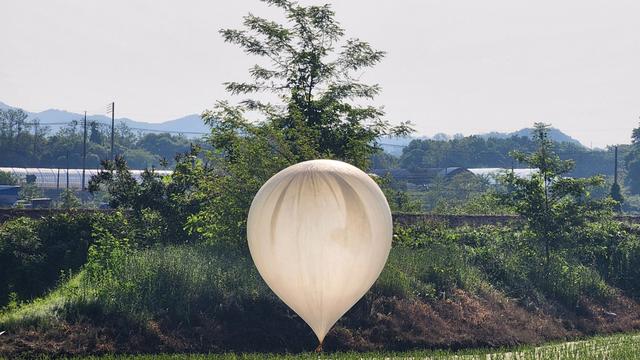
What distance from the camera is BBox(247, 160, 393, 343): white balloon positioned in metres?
12.6

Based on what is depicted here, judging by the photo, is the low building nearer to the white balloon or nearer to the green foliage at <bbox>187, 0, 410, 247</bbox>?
the green foliage at <bbox>187, 0, 410, 247</bbox>

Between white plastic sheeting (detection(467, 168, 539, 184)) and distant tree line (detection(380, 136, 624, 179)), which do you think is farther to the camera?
distant tree line (detection(380, 136, 624, 179))

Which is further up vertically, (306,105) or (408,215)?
(306,105)

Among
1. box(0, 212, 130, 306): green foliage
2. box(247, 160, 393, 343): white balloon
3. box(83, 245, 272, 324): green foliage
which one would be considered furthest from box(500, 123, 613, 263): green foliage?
box(247, 160, 393, 343): white balloon

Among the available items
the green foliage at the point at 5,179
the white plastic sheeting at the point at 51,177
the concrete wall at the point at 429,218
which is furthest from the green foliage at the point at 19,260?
the white plastic sheeting at the point at 51,177

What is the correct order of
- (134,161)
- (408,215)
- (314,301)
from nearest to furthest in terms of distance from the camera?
(314,301), (408,215), (134,161)

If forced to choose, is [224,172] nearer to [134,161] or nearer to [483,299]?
[483,299]

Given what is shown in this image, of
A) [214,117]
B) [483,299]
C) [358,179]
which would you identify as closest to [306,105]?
[214,117]

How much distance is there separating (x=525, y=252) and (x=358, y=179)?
18.2 meters

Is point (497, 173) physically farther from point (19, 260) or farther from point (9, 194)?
point (9, 194)

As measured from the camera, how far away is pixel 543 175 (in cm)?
2961

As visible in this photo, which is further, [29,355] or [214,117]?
[214,117]

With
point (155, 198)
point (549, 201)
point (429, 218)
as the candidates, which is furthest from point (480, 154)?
point (155, 198)

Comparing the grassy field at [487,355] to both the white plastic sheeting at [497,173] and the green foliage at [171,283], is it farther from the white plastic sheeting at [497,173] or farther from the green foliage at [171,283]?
the white plastic sheeting at [497,173]
